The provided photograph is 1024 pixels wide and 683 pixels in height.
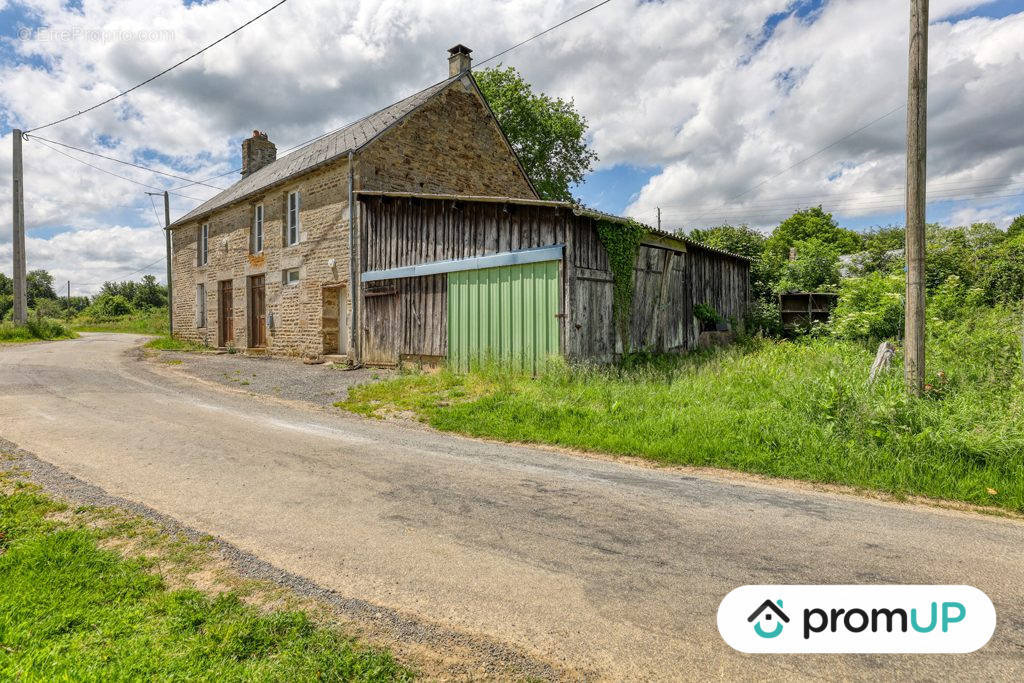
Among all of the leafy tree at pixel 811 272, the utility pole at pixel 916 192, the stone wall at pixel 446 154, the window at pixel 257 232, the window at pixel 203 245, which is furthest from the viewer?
the window at pixel 203 245

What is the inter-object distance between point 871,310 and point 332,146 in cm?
1617

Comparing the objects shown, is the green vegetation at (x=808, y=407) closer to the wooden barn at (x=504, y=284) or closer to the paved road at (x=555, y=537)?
the paved road at (x=555, y=537)

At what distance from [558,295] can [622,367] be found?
2.37 meters

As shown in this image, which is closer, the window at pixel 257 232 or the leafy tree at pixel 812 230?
the window at pixel 257 232

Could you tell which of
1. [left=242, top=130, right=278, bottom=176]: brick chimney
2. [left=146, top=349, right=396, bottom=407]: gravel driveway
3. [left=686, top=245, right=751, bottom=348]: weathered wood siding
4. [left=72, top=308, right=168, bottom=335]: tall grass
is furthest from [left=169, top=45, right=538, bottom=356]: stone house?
[left=72, top=308, right=168, bottom=335]: tall grass

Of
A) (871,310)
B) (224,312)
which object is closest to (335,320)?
(224,312)

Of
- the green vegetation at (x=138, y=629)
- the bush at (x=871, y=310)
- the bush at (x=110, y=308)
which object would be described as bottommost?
the green vegetation at (x=138, y=629)

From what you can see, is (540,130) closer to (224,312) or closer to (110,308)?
(224,312)

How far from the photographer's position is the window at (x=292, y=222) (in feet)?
54.5

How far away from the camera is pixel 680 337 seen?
46.0 ft

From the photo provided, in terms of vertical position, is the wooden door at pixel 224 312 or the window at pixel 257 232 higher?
the window at pixel 257 232

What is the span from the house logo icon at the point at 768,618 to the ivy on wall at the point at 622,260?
8.82 metres

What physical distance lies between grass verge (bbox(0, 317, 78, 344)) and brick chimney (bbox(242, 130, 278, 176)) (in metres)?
10.3

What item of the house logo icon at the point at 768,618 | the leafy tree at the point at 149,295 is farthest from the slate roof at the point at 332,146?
the leafy tree at the point at 149,295
